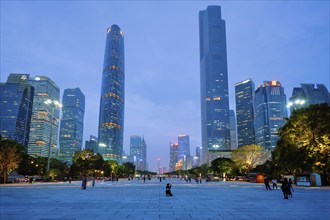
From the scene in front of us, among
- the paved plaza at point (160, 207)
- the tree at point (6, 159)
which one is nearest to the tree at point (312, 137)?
the paved plaza at point (160, 207)

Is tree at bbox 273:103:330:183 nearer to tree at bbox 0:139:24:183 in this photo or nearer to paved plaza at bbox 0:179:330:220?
paved plaza at bbox 0:179:330:220

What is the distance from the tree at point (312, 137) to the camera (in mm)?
47000

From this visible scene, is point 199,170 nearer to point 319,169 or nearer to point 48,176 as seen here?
point 48,176

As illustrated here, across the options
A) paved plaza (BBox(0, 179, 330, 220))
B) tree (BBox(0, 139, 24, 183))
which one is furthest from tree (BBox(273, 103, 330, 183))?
tree (BBox(0, 139, 24, 183))

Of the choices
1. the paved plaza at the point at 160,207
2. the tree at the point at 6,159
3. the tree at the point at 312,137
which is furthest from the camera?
the tree at the point at 6,159

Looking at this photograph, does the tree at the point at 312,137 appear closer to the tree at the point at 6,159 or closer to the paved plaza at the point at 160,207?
the paved plaza at the point at 160,207

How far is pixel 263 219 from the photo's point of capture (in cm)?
1261

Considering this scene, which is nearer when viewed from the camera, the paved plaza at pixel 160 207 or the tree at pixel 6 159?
the paved plaza at pixel 160 207

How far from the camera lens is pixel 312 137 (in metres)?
49.0

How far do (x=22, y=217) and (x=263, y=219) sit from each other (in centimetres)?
1095

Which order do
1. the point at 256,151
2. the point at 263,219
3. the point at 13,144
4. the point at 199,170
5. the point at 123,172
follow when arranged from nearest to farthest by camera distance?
the point at 263,219 → the point at 13,144 → the point at 256,151 → the point at 123,172 → the point at 199,170

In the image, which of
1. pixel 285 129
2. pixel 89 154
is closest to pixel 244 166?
pixel 285 129

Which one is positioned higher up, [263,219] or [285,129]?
[285,129]

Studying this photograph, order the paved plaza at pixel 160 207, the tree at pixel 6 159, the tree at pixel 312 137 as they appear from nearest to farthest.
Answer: the paved plaza at pixel 160 207, the tree at pixel 312 137, the tree at pixel 6 159
